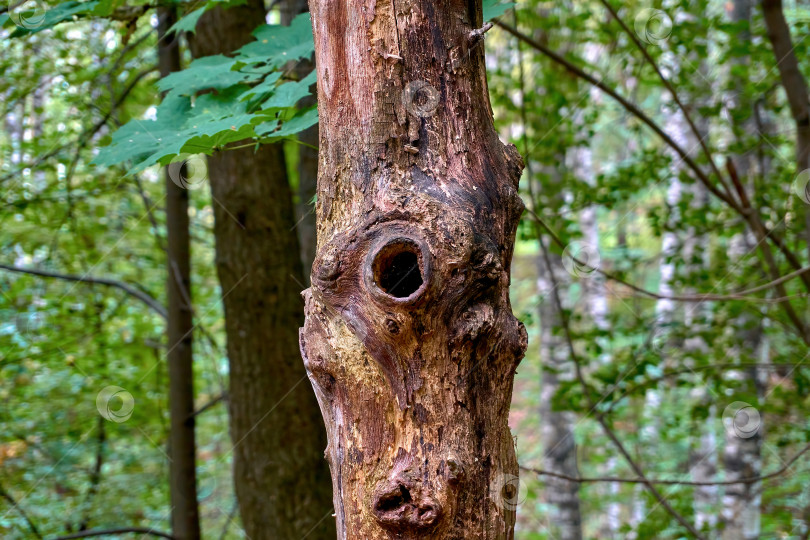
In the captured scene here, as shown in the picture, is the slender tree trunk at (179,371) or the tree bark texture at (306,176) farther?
the tree bark texture at (306,176)

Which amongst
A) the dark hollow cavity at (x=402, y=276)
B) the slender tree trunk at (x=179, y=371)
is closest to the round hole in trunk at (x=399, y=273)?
the dark hollow cavity at (x=402, y=276)

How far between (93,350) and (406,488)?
14.4ft

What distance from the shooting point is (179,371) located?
3410 mm

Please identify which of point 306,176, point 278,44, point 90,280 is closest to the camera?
point 278,44

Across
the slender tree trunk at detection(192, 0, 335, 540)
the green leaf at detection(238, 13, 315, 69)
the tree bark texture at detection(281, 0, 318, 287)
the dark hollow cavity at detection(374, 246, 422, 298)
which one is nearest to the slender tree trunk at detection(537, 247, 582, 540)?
the tree bark texture at detection(281, 0, 318, 287)

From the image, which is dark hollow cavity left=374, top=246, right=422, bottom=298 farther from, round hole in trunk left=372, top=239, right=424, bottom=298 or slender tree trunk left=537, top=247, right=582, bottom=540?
slender tree trunk left=537, top=247, right=582, bottom=540

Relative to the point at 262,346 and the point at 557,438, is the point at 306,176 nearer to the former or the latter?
the point at 262,346

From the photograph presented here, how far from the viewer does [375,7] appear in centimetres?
127

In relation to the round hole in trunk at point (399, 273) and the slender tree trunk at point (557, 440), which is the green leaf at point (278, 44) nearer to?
the round hole in trunk at point (399, 273)

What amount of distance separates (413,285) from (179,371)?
8.23 feet

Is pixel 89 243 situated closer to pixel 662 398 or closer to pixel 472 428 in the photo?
pixel 472 428

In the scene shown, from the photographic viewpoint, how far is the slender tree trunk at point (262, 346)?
3.23m

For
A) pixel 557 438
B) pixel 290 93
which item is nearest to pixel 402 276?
pixel 290 93

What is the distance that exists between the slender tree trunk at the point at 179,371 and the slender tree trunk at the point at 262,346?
0.67 feet
